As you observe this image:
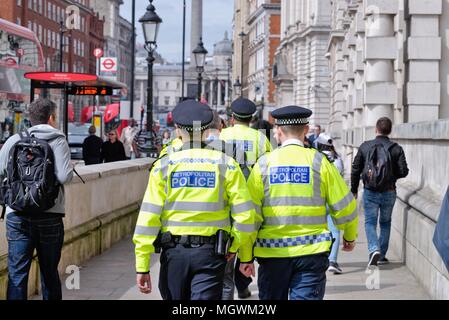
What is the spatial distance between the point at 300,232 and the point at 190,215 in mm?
741

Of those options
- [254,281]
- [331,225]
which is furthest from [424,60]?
Answer: [254,281]

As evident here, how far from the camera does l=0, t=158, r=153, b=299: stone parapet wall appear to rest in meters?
10.7

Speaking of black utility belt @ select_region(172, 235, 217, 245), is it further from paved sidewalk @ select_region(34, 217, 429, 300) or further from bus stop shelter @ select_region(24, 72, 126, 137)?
bus stop shelter @ select_region(24, 72, 126, 137)

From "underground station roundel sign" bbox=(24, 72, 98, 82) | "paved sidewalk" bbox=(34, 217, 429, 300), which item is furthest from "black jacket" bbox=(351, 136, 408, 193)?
"underground station roundel sign" bbox=(24, 72, 98, 82)

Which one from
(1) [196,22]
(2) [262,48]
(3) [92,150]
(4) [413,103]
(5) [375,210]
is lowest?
(5) [375,210]

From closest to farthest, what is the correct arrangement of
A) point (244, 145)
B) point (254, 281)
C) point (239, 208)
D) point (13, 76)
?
point (239, 208)
point (244, 145)
point (254, 281)
point (13, 76)

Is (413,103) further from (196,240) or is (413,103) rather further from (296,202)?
(196,240)

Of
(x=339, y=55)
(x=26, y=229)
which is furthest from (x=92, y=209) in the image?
(x=339, y=55)

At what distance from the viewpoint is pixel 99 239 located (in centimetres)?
1244

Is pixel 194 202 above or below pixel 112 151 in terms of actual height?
above

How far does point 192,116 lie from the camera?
19.5 feet

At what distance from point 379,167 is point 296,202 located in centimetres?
574

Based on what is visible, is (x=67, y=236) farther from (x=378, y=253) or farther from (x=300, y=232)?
(x=300, y=232)

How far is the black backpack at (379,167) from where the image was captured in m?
11.6
